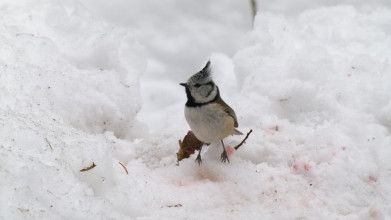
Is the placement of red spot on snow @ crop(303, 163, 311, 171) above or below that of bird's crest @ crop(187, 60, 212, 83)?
below

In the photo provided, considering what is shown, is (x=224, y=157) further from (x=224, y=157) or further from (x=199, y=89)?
(x=199, y=89)

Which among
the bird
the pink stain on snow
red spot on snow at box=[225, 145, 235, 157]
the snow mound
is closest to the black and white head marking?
the bird

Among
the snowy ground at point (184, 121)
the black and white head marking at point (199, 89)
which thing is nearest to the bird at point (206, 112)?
the black and white head marking at point (199, 89)

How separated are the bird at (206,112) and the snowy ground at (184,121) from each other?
0.17 m

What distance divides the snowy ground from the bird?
0.17m

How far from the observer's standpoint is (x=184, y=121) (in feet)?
12.0

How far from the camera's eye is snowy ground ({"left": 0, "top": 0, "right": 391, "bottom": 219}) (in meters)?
2.46

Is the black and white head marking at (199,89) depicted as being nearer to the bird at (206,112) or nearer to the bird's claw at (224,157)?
the bird at (206,112)

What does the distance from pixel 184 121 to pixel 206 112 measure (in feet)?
2.07

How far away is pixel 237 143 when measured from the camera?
328 cm

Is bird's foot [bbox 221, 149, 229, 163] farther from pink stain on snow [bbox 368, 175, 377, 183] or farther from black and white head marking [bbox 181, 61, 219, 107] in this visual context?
pink stain on snow [bbox 368, 175, 377, 183]

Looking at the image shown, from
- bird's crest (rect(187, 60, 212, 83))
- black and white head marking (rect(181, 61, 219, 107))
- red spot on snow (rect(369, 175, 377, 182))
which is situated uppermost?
bird's crest (rect(187, 60, 212, 83))

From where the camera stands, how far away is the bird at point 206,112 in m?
3.05

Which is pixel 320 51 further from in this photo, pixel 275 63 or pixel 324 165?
pixel 324 165
